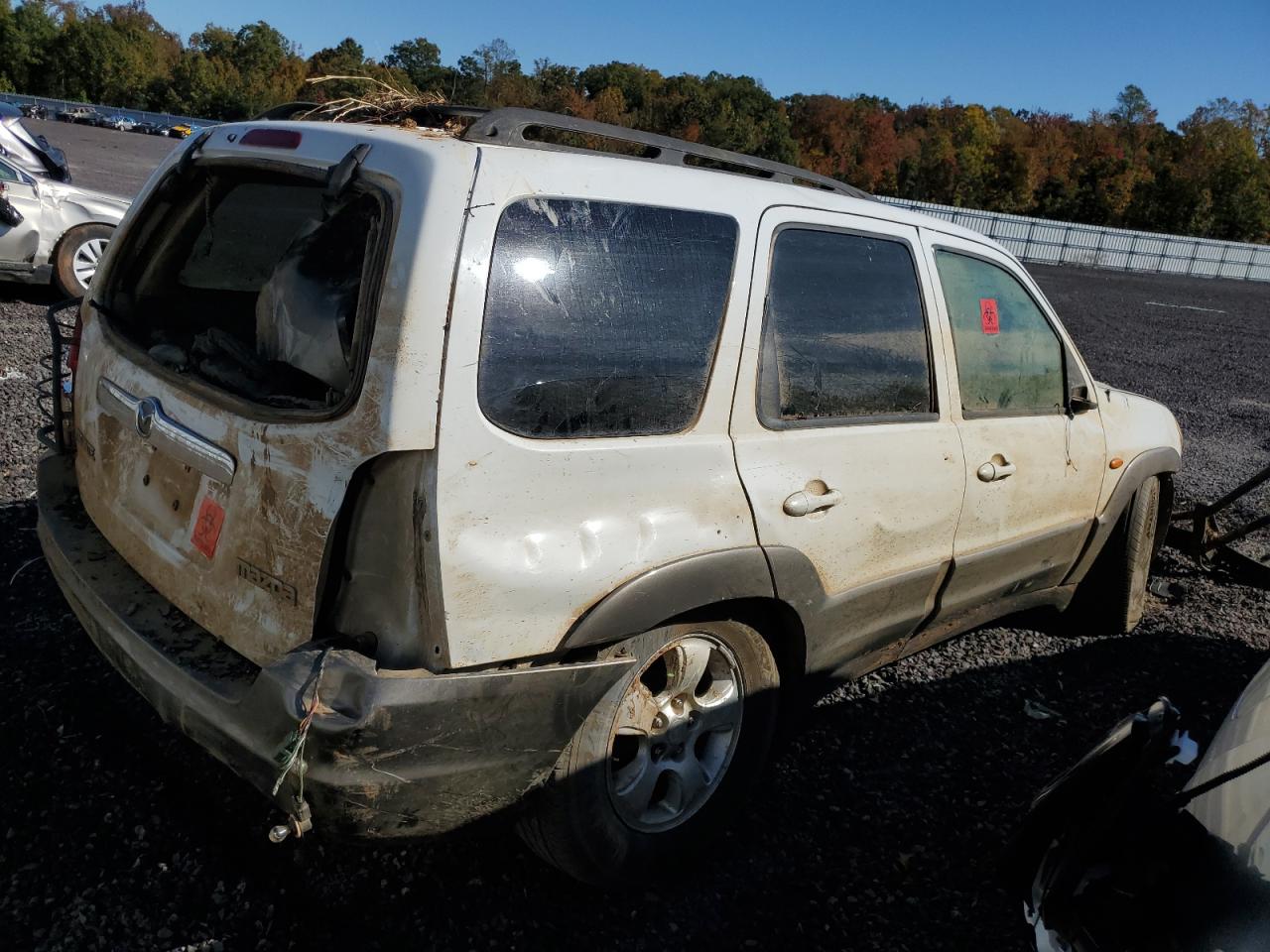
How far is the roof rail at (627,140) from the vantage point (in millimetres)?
2209

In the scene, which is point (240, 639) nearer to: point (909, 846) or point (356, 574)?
point (356, 574)

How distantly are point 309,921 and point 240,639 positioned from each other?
0.73 meters

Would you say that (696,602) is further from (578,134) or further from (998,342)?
(998,342)

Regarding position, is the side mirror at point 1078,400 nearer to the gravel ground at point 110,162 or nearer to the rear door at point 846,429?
the rear door at point 846,429

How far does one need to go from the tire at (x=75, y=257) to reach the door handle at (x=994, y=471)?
8.30 metres

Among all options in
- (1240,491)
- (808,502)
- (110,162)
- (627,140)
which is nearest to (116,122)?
(110,162)

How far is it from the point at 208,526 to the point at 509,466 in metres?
0.80

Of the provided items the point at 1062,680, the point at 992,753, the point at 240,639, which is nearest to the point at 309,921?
the point at 240,639

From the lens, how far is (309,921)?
2.35 meters

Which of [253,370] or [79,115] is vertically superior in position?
[79,115]

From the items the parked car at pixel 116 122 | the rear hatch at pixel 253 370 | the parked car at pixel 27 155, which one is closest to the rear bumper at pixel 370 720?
the rear hatch at pixel 253 370

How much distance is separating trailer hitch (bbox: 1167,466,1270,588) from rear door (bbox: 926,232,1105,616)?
4.88 ft

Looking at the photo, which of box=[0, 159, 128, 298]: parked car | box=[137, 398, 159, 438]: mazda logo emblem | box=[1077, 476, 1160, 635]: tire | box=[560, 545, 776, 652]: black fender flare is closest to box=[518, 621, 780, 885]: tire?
box=[560, 545, 776, 652]: black fender flare

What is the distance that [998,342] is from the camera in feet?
11.1
